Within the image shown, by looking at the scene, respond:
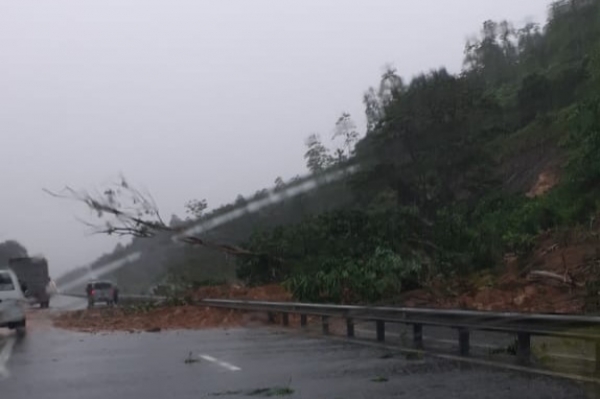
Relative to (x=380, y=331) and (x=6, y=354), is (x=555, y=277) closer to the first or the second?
(x=380, y=331)

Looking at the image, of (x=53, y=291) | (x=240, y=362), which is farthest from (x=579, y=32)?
(x=240, y=362)

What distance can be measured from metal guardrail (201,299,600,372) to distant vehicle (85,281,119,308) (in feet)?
78.0

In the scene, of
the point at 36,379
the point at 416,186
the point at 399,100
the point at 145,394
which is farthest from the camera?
the point at 399,100

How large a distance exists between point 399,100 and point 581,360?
37192 millimetres

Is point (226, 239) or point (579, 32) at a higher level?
point (579, 32)

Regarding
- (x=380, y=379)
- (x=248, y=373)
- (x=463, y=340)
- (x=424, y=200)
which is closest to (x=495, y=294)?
(x=463, y=340)

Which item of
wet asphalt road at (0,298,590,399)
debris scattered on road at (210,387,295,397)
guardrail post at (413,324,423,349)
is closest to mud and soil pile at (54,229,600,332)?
guardrail post at (413,324,423,349)

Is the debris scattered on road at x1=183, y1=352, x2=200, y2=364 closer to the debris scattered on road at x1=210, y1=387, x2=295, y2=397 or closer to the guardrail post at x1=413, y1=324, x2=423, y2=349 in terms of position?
the guardrail post at x1=413, y1=324, x2=423, y2=349

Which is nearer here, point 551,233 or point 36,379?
point 36,379

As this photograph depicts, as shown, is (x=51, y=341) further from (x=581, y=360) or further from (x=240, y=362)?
(x=581, y=360)

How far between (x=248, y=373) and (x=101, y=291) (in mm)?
31310

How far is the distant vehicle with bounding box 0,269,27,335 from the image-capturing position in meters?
22.8

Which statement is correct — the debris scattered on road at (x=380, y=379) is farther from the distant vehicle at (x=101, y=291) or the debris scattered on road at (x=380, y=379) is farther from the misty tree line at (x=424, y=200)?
the distant vehicle at (x=101, y=291)

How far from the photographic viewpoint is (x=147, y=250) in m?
35.2
